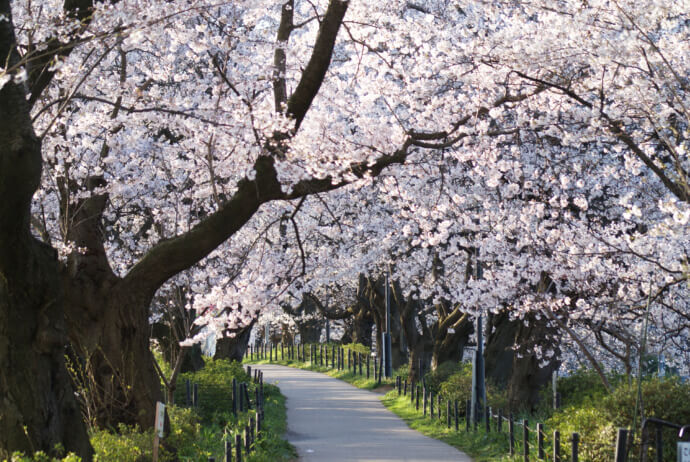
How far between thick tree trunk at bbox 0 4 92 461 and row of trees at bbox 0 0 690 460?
0.02 m

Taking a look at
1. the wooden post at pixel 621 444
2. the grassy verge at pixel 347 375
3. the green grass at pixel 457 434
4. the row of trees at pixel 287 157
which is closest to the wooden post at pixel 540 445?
the green grass at pixel 457 434

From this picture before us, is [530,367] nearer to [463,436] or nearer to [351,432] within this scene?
[463,436]

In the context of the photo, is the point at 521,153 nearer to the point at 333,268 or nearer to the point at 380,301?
the point at 333,268

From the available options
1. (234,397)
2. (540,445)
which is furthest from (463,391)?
(540,445)

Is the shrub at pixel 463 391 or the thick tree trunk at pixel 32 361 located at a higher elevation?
the thick tree trunk at pixel 32 361

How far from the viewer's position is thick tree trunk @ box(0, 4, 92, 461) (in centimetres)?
701

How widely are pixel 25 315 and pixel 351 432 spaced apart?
8.88 metres

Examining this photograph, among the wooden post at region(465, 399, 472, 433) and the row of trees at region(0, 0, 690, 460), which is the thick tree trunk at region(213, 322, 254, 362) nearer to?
the row of trees at region(0, 0, 690, 460)

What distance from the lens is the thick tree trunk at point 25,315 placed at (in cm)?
701

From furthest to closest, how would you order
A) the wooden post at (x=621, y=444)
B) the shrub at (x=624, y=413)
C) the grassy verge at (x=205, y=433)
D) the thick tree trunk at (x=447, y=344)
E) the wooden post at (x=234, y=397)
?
the thick tree trunk at (x=447, y=344) < the wooden post at (x=234, y=397) < the shrub at (x=624, y=413) < the grassy verge at (x=205, y=433) < the wooden post at (x=621, y=444)

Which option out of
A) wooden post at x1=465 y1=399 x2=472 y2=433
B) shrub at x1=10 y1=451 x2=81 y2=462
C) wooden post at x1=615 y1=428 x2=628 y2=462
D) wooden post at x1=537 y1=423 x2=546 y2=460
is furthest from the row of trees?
wooden post at x1=537 y1=423 x2=546 y2=460

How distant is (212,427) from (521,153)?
796cm

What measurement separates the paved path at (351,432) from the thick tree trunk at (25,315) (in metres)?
5.22

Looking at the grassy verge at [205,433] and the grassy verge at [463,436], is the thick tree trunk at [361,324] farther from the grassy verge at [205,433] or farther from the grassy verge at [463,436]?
the grassy verge at [463,436]
